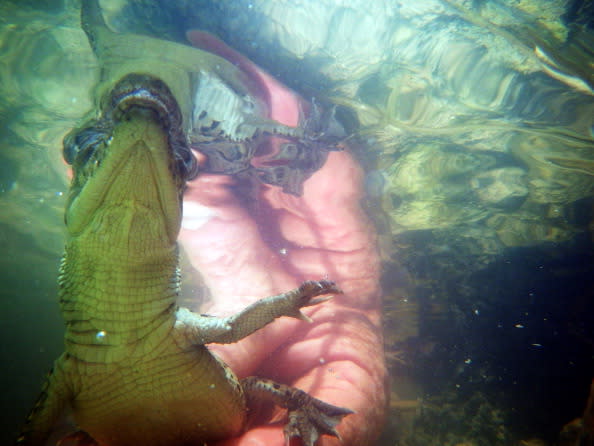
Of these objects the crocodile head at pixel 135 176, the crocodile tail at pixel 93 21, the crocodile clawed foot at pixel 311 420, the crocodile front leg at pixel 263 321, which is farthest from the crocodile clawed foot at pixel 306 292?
the crocodile tail at pixel 93 21

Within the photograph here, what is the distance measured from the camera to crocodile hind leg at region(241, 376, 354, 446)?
3.16 meters

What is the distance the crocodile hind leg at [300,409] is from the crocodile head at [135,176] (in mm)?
2505

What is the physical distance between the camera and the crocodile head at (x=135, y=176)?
1.69 m

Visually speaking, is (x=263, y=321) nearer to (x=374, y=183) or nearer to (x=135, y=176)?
(x=135, y=176)

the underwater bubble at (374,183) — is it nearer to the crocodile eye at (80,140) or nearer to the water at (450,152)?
the water at (450,152)

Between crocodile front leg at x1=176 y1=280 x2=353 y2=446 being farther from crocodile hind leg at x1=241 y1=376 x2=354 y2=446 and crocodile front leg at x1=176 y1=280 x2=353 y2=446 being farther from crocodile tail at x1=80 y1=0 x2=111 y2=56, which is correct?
crocodile tail at x1=80 y1=0 x2=111 y2=56

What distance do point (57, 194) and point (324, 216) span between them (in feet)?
41.7

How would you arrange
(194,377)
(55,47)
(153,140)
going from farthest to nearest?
(55,47) < (194,377) < (153,140)

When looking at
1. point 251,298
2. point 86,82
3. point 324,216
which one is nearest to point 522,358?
point 324,216

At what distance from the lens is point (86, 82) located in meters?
6.82

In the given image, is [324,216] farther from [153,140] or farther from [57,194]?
[57,194]

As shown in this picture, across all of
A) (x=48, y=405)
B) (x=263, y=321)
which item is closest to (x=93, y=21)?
(x=48, y=405)

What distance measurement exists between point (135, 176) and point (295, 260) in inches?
238

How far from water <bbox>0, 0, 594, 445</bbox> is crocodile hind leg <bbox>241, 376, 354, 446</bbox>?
444 cm
